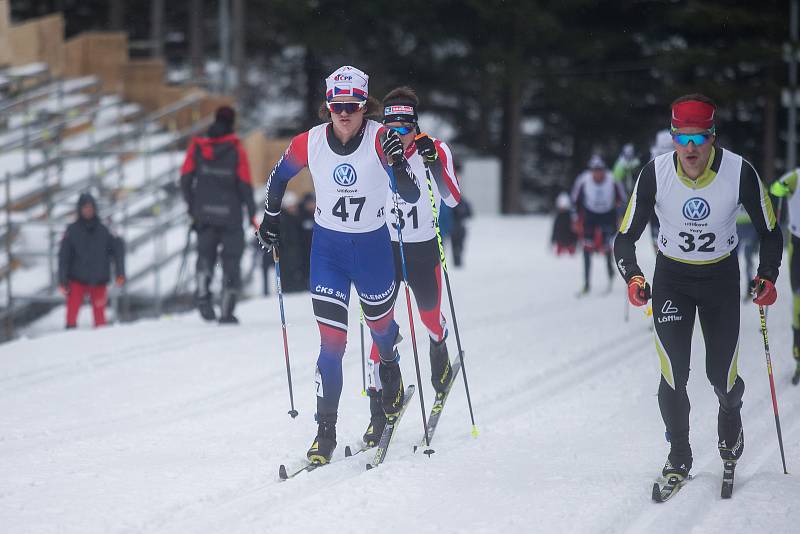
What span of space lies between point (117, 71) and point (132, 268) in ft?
37.1

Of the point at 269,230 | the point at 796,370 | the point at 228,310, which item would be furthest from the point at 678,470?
the point at 228,310

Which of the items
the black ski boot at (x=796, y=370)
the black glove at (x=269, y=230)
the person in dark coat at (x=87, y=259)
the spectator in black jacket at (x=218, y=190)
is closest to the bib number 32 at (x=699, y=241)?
the black glove at (x=269, y=230)

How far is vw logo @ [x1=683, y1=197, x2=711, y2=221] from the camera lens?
5.84m

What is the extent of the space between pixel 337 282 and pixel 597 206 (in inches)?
379

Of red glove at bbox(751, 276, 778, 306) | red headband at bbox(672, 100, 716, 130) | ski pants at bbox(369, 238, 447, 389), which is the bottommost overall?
ski pants at bbox(369, 238, 447, 389)

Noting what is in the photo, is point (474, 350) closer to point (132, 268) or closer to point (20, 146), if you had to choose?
point (132, 268)

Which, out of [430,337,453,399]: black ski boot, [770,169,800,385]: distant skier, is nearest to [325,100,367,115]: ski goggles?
[430,337,453,399]: black ski boot

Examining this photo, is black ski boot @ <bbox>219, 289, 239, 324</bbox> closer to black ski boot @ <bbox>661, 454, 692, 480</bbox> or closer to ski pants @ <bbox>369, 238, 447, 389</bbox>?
ski pants @ <bbox>369, 238, 447, 389</bbox>

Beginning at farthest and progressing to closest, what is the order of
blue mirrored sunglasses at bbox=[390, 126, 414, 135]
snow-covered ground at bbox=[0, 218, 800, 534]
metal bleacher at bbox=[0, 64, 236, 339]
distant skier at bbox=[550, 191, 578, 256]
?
distant skier at bbox=[550, 191, 578, 256] < metal bleacher at bbox=[0, 64, 236, 339] < blue mirrored sunglasses at bbox=[390, 126, 414, 135] < snow-covered ground at bbox=[0, 218, 800, 534]

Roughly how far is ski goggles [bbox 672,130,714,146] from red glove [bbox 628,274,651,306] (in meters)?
0.78

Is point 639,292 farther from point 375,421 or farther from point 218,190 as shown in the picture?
point 218,190

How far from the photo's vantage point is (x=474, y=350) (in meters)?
11.0

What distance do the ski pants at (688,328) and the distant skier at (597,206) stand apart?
30.8ft

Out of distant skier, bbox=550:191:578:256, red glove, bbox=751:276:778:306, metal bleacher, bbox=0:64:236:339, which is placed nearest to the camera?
red glove, bbox=751:276:778:306
